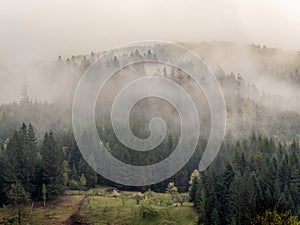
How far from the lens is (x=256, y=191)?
347 ft

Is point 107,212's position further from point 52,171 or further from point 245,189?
point 245,189

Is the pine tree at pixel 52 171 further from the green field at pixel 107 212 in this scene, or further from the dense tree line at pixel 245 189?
the dense tree line at pixel 245 189

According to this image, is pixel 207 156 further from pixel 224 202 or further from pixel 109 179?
pixel 224 202

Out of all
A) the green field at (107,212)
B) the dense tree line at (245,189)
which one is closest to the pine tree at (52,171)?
the green field at (107,212)

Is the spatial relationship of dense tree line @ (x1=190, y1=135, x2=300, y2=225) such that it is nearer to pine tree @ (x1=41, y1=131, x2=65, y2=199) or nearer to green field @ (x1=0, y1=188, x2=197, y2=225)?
green field @ (x1=0, y1=188, x2=197, y2=225)

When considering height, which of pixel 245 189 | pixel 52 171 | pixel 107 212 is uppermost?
pixel 52 171

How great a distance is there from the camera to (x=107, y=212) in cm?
11225

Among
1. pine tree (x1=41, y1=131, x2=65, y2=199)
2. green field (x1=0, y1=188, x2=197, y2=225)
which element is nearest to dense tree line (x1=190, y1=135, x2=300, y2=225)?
green field (x1=0, y1=188, x2=197, y2=225)

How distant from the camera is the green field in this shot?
351 ft

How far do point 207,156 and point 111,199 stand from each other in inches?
2447

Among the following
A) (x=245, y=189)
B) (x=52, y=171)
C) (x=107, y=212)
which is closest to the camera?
(x=245, y=189)

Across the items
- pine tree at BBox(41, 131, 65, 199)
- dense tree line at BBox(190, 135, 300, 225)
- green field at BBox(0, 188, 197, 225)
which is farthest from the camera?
pine tree at BBox(41, 131, 65, 199)

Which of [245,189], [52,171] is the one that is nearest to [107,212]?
[52,171]

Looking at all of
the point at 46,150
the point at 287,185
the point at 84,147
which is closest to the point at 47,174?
the point at 46,150
